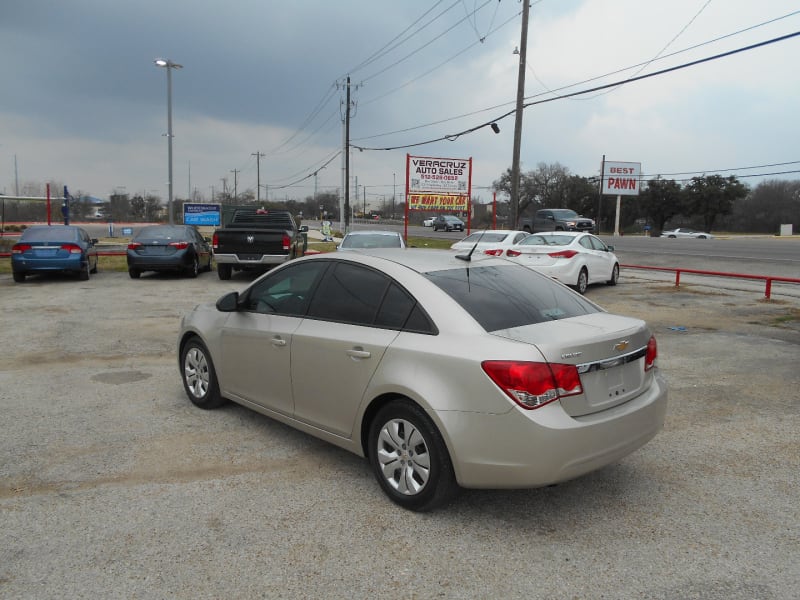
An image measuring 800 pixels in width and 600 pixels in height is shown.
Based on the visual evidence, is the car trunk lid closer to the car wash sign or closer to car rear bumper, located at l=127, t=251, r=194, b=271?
car rear bumper, located at l=127, t=251, r=194, b=271

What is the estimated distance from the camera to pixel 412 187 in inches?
1030

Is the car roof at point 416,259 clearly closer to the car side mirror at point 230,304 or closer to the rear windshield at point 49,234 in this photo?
the car side mirror at point 230,304

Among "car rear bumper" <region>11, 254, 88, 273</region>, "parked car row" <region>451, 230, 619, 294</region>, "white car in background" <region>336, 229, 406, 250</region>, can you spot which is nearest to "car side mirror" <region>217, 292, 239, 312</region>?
"white car in background" <region>336, 229, 406, 250</region>

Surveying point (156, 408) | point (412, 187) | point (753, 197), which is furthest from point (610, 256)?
point (753, 197)

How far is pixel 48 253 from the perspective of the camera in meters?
15.5

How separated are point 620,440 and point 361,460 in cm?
182

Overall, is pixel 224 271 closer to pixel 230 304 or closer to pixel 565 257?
pixel 565 257

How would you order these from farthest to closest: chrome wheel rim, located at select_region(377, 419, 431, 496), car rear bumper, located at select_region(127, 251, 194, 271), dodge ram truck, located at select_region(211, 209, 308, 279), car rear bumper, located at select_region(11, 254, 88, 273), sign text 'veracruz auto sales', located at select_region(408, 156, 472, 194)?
sign text 'veracruz auto sales', located at select_region(408, 156, 472, 194) < car rear bumper, located at select_region(127, 251, 194, 271) < dodge ram truck, located at select_region(211, 209, 308, 279) < car rear bumper, located at select_region(11, 254, 88, 273) < chrome wheel rim, located at select_region(377, 419, 431, 496)

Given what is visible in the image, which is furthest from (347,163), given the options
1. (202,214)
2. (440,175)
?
(440,175)

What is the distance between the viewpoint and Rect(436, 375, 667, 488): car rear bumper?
10.8 ft

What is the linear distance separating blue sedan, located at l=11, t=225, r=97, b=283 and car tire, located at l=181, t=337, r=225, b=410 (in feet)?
38.1

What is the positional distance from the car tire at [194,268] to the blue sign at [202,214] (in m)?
19.4

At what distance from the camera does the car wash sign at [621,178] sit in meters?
72.6

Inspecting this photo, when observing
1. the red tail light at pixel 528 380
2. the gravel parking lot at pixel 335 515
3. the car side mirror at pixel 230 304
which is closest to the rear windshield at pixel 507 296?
the red tail light at pixel 528 380
